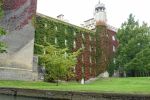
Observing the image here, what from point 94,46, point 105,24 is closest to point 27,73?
point 94,46

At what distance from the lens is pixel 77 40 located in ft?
161

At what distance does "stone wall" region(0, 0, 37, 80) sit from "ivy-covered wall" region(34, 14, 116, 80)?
216cm

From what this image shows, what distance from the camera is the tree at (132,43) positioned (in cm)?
4778

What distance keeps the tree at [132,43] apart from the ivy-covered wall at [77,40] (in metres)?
3.89

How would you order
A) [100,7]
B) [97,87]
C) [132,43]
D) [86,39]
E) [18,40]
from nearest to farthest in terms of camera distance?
[97,87] < [18,40] < [132,43] < [86,39] < [100,7]

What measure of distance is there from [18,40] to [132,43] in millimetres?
20280

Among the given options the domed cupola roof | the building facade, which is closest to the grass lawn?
the building facade

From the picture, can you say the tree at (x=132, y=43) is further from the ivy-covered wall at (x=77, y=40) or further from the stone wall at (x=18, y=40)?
the stone wall at (x=18, y=40)

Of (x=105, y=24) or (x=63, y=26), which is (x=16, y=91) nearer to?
(x=63, y=26)

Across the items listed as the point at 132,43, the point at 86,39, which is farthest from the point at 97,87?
the point at 86,39

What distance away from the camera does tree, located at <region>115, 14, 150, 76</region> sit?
4778 cm

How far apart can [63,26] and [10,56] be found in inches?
495

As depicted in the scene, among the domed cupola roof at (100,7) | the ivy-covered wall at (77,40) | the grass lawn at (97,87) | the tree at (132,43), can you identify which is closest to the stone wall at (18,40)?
the ivy-covered wall at (77,40)

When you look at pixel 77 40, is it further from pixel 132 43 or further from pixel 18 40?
pixel 18 40
